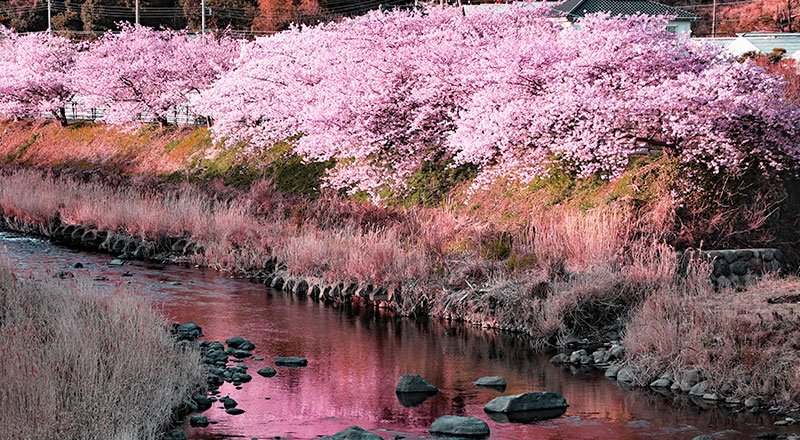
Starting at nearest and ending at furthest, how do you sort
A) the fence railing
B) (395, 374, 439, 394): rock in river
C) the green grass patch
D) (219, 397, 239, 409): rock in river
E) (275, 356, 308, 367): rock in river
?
(219, 397, 239, 409): rock in river < (395, 374, 439, 394): rock in river < (275, 356, 308, 367): rock in river < the fence railing < the green grass patch

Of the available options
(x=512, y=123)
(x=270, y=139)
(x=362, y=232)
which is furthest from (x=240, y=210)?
(x=512, y=123)

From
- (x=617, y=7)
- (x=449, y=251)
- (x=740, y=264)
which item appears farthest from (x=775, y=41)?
(x=449, y=251)

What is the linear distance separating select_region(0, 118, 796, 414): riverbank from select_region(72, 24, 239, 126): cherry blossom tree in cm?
1251

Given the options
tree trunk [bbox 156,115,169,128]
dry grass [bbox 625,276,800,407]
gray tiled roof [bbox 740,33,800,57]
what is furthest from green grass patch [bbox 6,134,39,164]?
gray tiled roof [bbox 740,33,800,57]

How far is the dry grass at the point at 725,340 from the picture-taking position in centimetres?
1156

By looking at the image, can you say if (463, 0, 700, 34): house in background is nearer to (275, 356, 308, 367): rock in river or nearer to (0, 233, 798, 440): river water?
(0, 233, 798, 440): river water

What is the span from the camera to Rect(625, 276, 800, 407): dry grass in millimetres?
11562

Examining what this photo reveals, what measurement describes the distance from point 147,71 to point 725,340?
34.3 meters

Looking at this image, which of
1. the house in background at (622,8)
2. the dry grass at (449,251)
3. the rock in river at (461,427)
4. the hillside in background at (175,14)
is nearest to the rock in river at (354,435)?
the rock in river at (461,427)

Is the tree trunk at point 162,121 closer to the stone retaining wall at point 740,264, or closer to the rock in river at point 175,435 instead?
the stone retaining wall at point 740,264

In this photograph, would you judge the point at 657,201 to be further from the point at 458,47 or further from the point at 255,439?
the point at 255,439

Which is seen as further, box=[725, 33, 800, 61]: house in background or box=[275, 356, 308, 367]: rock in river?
box=[725, 33, 800, 61]: house in background

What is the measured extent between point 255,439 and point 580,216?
10231 millimetres

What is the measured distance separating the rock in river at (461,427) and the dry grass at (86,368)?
3353 millimetres
